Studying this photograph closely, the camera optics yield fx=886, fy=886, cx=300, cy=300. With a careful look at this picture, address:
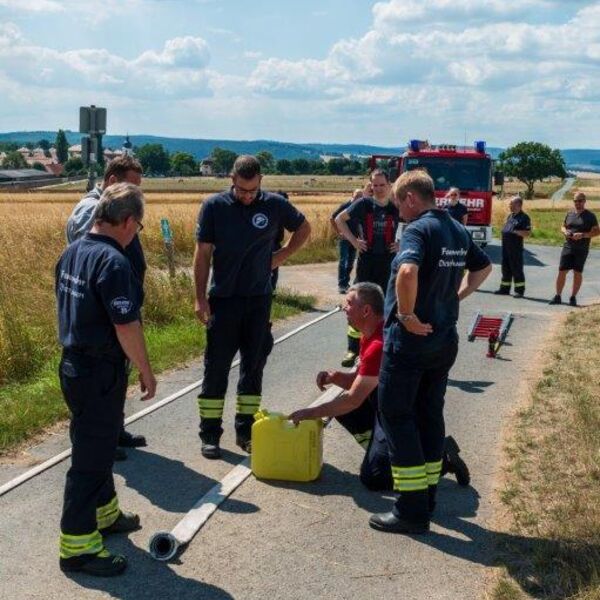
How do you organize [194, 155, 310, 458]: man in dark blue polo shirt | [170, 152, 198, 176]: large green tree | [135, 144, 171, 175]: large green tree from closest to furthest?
[194, 155, 310, 458]: man in dark blue polo shirt
[135, 144, 171, 175]: large green tree
[170, 152, 198, 176]: large green tree

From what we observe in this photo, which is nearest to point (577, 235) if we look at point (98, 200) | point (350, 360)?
point (350, 360)

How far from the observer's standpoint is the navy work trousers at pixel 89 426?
Result: 438 centimetres

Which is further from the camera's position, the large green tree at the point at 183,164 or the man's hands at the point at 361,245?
the large green tree at the point at 183,164

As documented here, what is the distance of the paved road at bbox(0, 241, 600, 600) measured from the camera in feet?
14.3

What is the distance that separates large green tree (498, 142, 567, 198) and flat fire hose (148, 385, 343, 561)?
13151cm

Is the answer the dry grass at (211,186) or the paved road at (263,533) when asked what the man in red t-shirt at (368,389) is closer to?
the paved road at (263,533)

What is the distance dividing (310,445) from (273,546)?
1040mm

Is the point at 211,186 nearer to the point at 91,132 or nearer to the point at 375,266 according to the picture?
the point at 91,132

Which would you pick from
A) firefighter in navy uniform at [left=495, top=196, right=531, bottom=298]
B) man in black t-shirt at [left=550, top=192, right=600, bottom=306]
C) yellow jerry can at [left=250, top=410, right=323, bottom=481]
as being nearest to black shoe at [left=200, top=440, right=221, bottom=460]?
yellow jerry can at [left=250, top=410, right=323, bottom=481]

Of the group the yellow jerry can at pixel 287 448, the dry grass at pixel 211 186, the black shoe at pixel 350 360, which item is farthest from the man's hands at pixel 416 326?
the dry grass at pixel 211 186

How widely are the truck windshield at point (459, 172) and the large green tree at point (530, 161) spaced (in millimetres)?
114035

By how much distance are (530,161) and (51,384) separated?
132 metres

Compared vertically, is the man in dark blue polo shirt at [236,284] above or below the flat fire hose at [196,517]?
above

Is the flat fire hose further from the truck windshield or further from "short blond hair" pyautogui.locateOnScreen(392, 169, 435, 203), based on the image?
the truck windshield
